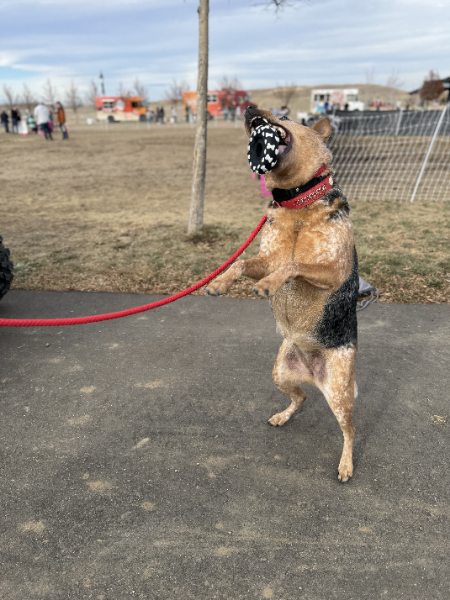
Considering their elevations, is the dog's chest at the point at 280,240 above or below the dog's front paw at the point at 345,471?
above

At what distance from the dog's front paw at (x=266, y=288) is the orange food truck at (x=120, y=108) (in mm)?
52941

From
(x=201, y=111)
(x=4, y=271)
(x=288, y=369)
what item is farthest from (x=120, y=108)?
(x=288, y=369)

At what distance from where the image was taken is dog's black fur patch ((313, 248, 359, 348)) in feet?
8.38

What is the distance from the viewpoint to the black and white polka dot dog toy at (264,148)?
2043mm

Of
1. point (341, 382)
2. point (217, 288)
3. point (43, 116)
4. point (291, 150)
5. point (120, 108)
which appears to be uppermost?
point (291, 150)

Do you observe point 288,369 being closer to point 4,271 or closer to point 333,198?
point 333,198

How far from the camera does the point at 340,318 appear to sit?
2.60 m

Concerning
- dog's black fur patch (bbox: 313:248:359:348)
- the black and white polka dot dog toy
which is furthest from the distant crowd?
dog's black fur patch (bbox: 313:248:359:348)

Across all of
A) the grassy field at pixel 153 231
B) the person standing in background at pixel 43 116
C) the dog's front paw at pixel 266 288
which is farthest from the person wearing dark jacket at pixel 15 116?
the dog's front paw at pixel 266 288

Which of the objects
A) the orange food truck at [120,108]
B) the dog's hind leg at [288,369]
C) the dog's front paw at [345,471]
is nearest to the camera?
the dog's front paw at [345,471]

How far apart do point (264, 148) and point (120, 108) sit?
5319 centimetres

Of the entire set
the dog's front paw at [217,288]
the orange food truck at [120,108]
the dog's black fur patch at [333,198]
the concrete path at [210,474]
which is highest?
the dog's black fur patch at [333,198]

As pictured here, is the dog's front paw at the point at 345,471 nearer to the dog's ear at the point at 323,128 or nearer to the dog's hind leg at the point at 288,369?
the dog's hind leg at the point at 288,369

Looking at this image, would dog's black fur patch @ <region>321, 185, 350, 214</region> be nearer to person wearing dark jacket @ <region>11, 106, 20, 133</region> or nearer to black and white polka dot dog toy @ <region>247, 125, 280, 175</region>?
black and white polka dot dog toy @ <region>247, 125, 280, 175</region>
